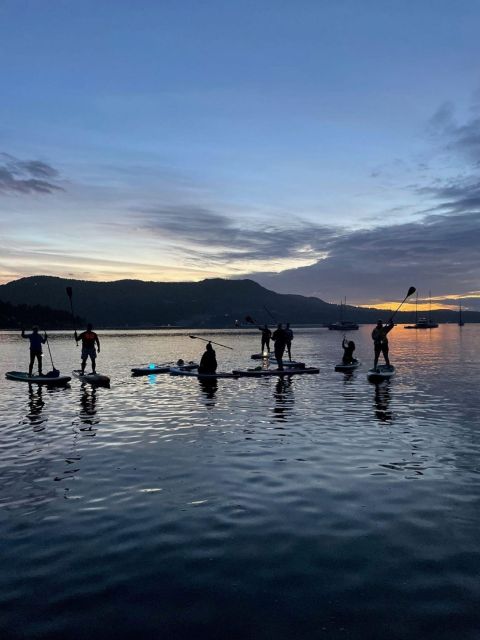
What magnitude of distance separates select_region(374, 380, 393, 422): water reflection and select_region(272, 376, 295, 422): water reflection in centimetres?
334

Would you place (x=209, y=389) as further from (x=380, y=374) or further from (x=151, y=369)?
(x=380, y=374)

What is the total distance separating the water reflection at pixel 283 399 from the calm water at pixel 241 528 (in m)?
1.03

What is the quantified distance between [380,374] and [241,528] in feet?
73.6

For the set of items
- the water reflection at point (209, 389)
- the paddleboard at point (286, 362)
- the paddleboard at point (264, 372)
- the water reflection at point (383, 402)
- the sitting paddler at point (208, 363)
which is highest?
the sitting paddler at point (208, 363)

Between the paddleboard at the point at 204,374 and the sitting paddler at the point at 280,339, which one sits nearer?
the paddleboard at the point at 204,374

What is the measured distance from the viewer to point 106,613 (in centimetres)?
590

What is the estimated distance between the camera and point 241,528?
27.3ft

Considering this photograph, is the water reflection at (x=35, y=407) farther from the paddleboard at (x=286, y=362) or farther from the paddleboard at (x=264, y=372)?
the paddleboard at (x=286, y=362)

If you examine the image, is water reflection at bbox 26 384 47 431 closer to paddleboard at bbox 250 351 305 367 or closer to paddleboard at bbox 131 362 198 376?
paddleboard at bbox 131 362 198 376

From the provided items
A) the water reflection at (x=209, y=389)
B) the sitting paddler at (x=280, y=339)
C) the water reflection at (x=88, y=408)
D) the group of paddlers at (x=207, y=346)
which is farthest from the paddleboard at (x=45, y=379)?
the sitting paddler at (x=280, y=339)

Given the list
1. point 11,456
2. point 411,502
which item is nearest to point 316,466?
point 411,502

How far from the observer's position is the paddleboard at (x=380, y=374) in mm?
29047

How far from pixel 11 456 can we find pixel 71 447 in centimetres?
157

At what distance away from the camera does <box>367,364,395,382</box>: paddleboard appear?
2905 centimetres
